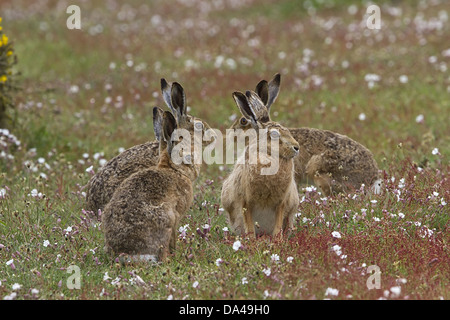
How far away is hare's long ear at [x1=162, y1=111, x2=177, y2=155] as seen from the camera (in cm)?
764

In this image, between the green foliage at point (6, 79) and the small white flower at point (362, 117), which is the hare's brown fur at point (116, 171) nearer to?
the green foliage at point (6, 79)

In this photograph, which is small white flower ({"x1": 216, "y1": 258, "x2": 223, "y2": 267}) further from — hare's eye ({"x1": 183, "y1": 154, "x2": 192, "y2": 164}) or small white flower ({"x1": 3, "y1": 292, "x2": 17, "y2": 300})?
small white flower ({"x1": 3, "y1": 292, "x2": 17, "y2": 300})

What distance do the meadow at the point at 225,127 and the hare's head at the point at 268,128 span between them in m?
0.90

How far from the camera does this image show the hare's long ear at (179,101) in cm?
807

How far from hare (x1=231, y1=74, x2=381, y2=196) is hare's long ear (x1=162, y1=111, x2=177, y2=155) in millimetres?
2200

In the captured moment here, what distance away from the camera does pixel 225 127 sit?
12.6m

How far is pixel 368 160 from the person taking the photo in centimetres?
923

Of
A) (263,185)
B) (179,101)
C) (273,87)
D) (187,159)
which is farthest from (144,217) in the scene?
(273,87)

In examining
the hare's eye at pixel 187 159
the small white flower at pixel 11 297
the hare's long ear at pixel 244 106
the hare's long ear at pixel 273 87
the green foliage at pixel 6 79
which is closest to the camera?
the small white flower at pixel 11 297

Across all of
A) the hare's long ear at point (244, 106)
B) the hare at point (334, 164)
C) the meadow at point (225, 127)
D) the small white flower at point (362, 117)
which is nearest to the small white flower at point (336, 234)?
the meadow at point (225, 127)

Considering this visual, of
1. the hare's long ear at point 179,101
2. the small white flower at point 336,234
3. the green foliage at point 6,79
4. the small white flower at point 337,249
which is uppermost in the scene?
the green foliage at point 6,79

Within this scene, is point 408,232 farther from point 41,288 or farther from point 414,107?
point 414,107
